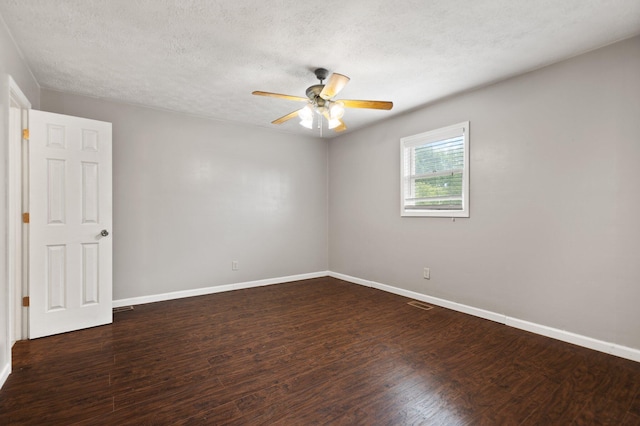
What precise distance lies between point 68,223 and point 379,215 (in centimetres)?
385

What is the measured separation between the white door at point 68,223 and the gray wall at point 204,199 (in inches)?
23.5

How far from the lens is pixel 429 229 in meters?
4.02

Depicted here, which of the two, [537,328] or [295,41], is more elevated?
[295,41]

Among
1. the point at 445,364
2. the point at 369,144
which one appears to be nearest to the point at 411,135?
the point at 369,144

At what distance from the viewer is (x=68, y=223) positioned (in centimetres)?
309

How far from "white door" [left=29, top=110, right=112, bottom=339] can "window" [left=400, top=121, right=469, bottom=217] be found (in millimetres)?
3668

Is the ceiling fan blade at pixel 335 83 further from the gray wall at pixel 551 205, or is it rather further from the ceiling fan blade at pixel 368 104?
the gray wall at pixel 551 205

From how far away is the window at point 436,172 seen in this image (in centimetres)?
365

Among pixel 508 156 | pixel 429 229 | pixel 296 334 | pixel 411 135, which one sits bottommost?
pixel 296 334

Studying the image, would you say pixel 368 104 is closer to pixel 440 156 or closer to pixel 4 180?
pixel 440 156

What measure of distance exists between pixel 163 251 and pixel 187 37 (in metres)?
2.79

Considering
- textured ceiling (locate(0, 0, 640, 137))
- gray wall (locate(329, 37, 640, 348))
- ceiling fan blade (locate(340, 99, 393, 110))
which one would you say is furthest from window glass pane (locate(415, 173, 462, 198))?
ceiling fan blade (locate(340, 99, 393, 110))

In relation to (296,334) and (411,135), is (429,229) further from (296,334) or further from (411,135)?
(296,334)

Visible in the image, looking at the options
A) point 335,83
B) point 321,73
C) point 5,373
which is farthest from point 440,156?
point 5,373
